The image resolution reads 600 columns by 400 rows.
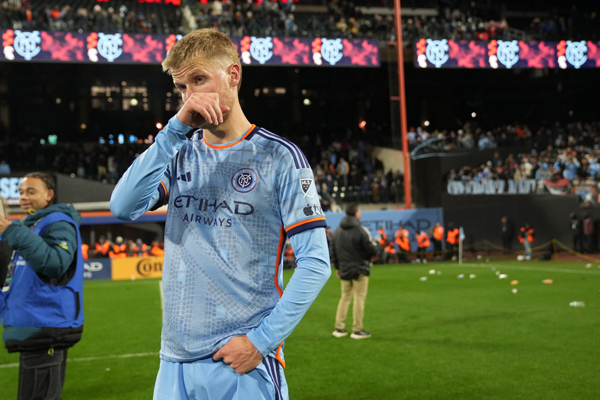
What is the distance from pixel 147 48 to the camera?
90.0 ft

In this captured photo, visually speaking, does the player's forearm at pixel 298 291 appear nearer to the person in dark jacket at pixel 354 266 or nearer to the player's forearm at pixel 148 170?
the player's forearm at pixel 148 170

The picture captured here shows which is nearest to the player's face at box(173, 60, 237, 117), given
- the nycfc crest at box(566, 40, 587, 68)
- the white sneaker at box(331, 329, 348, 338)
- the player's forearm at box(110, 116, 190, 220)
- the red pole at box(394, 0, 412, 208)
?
the player's forearm at box(110, 116, 190, 220)

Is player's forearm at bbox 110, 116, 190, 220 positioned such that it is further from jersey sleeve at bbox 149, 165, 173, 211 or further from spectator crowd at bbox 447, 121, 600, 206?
spectator crowd at bbox 447, 121, 600, 206

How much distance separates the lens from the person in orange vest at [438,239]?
26344 millimetres

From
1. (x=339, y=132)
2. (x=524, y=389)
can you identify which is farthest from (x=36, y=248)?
(x=339, y=132)

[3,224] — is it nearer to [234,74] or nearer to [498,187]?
[234,74]

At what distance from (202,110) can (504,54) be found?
107 ft

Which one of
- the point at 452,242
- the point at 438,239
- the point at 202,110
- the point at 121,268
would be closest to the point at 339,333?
the point at 202,110

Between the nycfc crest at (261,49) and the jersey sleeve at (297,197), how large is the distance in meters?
27.0

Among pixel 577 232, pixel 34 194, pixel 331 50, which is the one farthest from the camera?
pixel 331 50

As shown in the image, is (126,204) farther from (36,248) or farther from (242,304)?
(36,248)

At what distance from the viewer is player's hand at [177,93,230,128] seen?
7.14 feet

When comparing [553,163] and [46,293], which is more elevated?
[553,163]

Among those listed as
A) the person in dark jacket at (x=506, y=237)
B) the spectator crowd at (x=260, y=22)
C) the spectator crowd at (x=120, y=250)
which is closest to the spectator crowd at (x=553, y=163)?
the person in dark jacket at (x=506, y=237)
